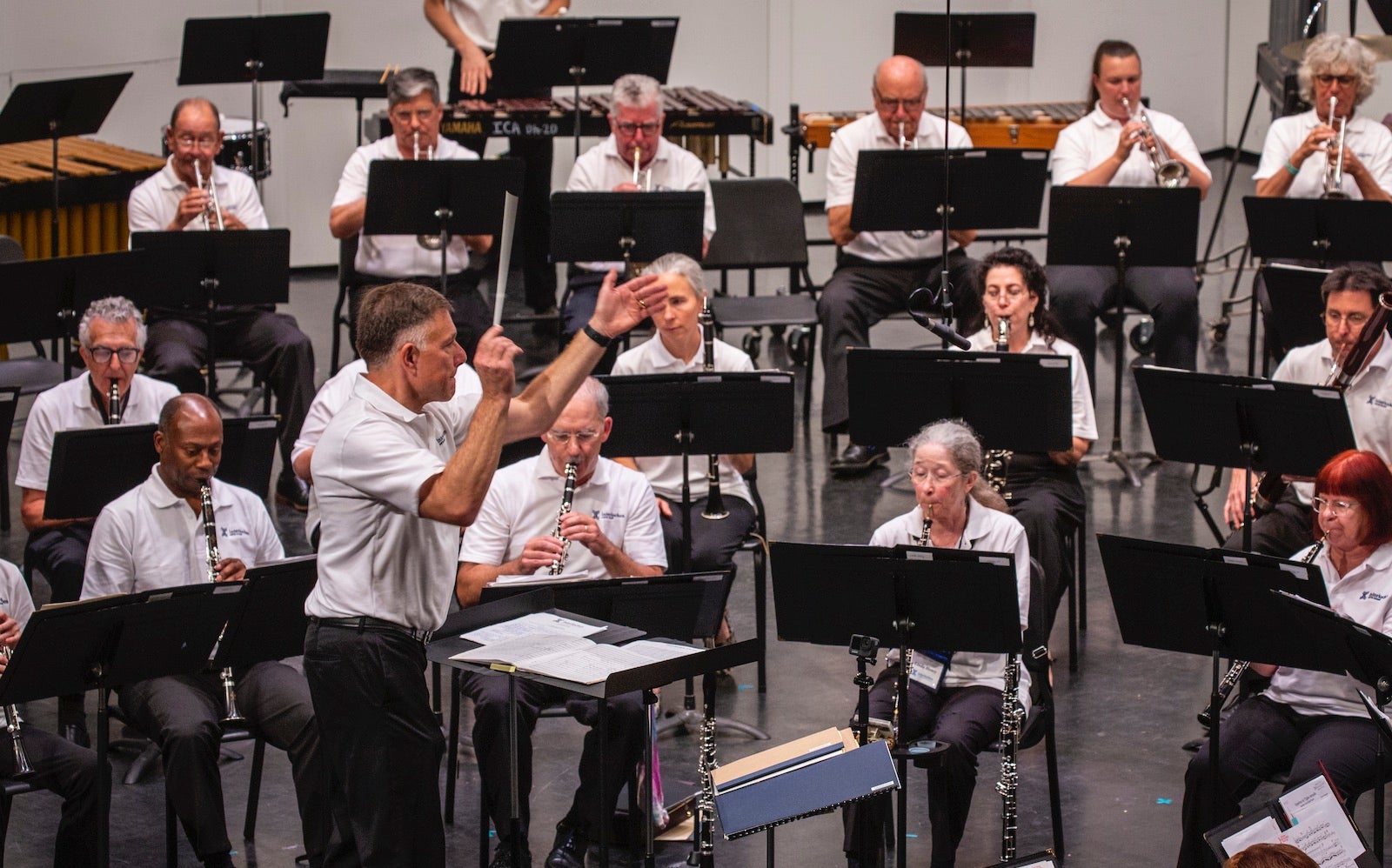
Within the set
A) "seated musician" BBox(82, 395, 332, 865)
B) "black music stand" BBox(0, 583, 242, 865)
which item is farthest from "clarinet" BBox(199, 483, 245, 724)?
"black music stand" BBox(0, 583, 242, 865)

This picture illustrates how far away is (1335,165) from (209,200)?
533cm

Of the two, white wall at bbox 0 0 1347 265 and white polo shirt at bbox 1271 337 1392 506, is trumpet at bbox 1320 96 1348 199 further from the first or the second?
white wall at bbox 0 0 1347 265

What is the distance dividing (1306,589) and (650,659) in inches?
70.5

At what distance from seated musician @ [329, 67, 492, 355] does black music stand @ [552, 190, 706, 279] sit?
2.34 feet

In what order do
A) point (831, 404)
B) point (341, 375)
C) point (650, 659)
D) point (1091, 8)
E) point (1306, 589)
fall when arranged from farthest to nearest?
point (1091, 8), point (831, 404), point (341, 375), point (1306, 589), point (650, 659)

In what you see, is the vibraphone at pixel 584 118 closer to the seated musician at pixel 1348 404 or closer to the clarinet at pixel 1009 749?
the seated musician at pixel 1348 404

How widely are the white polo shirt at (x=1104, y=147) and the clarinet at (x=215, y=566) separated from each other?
491 centimetres

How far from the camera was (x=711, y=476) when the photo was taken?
6.57 meters

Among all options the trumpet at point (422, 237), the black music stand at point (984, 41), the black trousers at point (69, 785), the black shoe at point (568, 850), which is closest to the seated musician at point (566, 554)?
A: the black shoe at point (568, 850)

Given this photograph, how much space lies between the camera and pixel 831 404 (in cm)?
846

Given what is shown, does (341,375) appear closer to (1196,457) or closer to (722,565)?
(722,565)

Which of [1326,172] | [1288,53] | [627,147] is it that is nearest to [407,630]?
[627,147]

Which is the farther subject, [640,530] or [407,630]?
[640,530]

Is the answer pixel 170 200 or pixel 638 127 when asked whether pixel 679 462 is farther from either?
pixel 170 200
